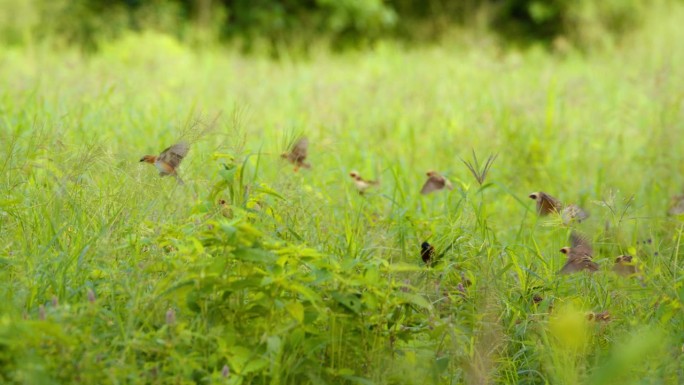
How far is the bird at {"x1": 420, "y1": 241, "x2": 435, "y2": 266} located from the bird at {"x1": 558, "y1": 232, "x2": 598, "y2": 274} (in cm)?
36

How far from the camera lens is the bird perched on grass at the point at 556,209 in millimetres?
Answer: 2320

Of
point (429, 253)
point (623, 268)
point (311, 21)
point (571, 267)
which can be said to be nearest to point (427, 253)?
point (429, 253)

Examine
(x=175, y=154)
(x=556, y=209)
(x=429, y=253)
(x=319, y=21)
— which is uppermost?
(x=175, y=154)

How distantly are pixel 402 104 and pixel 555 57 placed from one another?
Result: 16.3ft

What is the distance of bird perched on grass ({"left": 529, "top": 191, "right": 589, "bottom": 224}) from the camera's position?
232 cm

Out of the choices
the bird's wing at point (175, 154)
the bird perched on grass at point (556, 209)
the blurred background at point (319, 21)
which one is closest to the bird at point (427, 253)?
the bird perched on grass at point (556, 209)

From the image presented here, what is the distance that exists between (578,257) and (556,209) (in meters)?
0.20

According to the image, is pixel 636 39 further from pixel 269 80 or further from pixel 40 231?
pixel 40 231

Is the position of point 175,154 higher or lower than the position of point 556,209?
higher

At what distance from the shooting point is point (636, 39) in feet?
33.7

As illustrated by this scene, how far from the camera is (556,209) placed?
2375mm

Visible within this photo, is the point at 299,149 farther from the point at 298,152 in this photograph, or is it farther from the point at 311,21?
the point at 311,21

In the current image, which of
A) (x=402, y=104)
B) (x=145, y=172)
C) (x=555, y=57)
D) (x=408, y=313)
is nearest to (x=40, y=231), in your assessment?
(x=145, y=172)

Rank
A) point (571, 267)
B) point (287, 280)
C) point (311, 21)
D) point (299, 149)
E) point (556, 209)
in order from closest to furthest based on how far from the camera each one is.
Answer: point (287, 280) → point (571, 267) → point (556, 209) → point (299, 149) → point (311, 21)
